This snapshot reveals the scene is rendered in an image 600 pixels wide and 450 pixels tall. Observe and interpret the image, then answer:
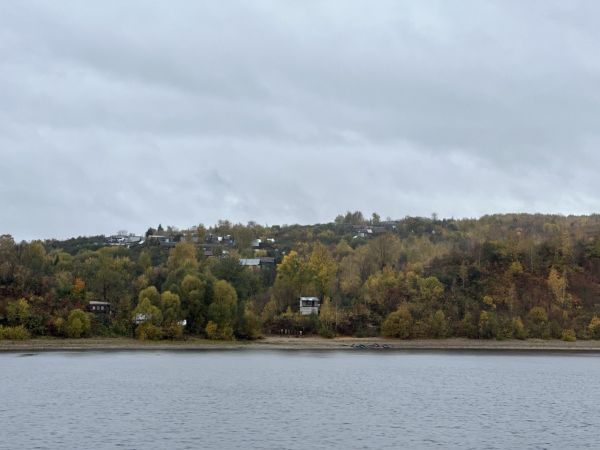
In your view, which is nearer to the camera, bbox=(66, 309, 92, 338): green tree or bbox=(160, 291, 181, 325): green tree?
bbox=(66, 309, 92, 338): green tree

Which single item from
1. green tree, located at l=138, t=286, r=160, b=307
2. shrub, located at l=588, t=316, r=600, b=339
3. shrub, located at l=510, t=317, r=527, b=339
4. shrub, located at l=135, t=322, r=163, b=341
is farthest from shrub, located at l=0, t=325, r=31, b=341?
shrub, located at l=588, t=316, r=600, b=339

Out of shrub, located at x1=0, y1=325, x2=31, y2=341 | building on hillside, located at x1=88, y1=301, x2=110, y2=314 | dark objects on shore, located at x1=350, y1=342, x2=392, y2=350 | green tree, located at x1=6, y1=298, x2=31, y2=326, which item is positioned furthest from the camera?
building on hillside, located at x1=88, y1=301, x2=110, y2=314

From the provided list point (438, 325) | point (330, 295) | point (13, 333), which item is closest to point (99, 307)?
point (13, 333)

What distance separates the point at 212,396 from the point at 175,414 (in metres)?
10.2

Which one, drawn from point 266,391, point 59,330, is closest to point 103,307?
point 59,330

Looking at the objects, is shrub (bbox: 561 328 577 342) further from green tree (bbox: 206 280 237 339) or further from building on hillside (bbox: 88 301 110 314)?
building on hillside (bbox: 88 301 110 314)

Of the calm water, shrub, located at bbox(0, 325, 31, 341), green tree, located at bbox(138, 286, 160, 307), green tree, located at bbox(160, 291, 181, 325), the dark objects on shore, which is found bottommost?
→ the calm water

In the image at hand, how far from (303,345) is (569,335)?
54.0 meters

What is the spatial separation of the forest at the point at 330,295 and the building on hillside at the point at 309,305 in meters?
1.94

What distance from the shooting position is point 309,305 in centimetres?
14750

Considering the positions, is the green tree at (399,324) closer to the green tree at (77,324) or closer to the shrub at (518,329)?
the shrub at (518,329)

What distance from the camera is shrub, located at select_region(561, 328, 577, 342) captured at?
14150 cm

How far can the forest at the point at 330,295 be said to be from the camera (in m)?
127

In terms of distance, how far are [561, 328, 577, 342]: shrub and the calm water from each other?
1872 inches
